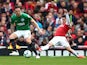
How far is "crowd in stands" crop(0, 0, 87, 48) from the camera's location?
1692 cm

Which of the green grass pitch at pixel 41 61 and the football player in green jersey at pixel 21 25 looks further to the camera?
the football player in green jersey at pixel 21 25

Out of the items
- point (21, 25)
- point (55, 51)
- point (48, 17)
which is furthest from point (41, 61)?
point (48, 17)

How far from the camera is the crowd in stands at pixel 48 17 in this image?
1692 cm

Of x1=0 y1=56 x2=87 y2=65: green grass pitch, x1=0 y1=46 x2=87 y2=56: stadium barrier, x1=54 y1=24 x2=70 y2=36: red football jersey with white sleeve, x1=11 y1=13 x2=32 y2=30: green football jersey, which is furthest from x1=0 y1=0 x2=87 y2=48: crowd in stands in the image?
x1=0 y1=56 x2=87 y2=65: green grass pitch

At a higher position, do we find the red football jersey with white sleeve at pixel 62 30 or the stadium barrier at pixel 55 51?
the red football jersey with white sleeve at pixel 62 30

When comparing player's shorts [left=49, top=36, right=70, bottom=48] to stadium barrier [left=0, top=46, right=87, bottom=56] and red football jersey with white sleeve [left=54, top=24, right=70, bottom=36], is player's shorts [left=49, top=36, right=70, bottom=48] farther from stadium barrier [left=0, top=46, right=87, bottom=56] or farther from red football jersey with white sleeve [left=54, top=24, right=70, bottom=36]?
stadium barrier [left=0, top=46, right=87, bottom=56]

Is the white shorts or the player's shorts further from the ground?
the white shorts

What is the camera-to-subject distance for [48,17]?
18.0 m

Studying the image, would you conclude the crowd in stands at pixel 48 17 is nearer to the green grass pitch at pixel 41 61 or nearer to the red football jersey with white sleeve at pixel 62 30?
A: the red football jersey with white sleeve at pixel 62 30

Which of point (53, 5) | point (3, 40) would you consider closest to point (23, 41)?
point (3, 40)

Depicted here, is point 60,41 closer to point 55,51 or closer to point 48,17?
point 55,51

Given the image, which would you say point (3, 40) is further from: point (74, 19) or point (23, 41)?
point (74, 19)

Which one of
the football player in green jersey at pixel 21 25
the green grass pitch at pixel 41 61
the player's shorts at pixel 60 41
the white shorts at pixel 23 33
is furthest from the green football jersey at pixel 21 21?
the green grass pitch at pixel 41 61

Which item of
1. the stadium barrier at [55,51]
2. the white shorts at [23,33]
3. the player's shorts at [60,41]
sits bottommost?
the stadium barrier at [55,51]
